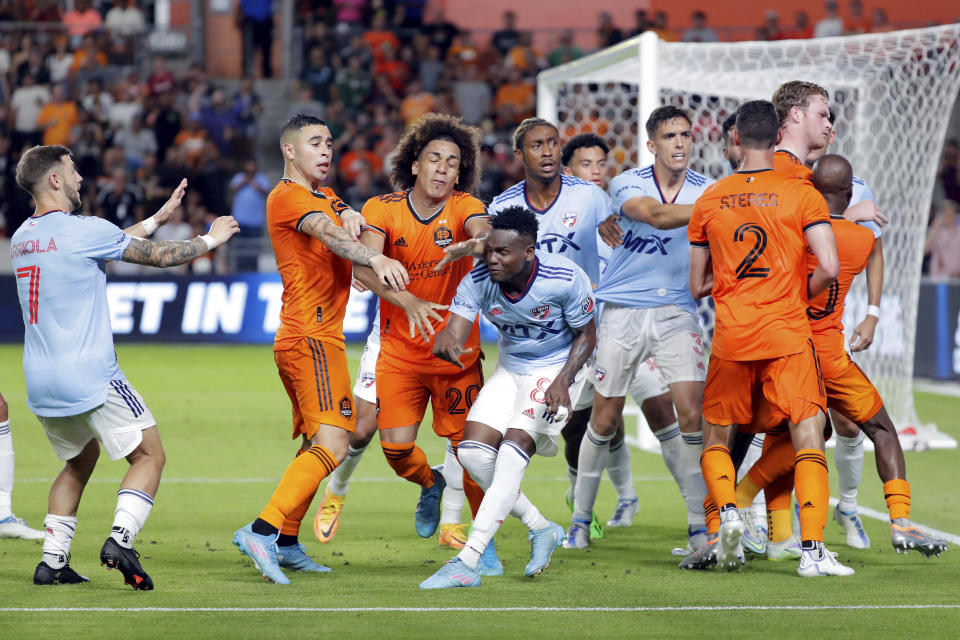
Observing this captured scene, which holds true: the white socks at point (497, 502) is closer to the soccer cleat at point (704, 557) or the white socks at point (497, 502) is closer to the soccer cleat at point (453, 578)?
the soccer cleat at point (453, 578)

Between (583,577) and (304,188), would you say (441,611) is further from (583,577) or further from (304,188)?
(304,188)

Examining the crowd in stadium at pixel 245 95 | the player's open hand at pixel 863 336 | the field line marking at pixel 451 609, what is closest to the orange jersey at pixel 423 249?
the field line marking at pixel 451 609

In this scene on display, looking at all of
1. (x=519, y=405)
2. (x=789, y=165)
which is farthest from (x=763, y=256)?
(x=519, y=405)

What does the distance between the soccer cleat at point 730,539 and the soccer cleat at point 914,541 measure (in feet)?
2.80

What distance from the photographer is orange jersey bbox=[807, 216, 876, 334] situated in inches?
267

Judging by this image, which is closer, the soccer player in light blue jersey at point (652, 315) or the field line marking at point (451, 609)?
the field line marking at point (451, 609)

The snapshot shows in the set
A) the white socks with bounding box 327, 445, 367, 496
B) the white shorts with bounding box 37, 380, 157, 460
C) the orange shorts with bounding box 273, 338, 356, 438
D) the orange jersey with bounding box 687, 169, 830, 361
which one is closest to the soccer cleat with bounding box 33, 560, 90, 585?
the white shorts with bounding box 37, 380, 157, 460

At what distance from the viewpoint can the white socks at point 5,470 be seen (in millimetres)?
7613

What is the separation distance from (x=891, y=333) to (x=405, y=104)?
13035 mm

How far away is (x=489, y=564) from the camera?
658 cm

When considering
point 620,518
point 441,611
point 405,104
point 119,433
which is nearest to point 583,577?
point 441,611

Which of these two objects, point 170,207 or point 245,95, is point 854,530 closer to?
point 170,207

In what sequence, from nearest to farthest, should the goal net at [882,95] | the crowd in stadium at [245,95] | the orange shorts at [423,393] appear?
the orange shorts at [423,393]
the goal net at [882,95]
the crowd in stadium at [245,95]

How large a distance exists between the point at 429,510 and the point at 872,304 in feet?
9.19
